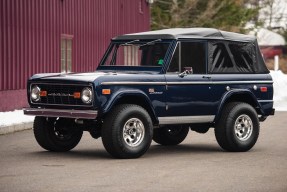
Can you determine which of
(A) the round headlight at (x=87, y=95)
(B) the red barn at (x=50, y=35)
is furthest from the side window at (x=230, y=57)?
(B) the red barn at (x=50, y=35)

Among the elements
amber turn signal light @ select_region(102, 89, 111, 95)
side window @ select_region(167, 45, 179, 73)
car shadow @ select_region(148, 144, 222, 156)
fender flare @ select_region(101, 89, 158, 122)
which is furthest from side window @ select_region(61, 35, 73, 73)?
amber turn signal light @ select_region(102, 89, 111, 95)

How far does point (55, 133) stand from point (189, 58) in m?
2.29

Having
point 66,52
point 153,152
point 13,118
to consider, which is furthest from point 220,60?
point 66,52

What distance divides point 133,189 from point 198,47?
5041 millimetres

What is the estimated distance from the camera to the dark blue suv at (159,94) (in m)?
12.9

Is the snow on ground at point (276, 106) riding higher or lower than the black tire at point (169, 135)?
lower

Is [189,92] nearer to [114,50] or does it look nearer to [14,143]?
[114,50]

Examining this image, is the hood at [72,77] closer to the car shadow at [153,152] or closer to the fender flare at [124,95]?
the fender flare at [124,95]

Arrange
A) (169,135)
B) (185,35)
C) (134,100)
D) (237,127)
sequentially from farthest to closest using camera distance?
(169,135)
(237,127)
(185,35)
(134,100)

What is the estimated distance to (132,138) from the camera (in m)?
13.1

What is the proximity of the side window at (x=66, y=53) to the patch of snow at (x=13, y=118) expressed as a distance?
6.17m

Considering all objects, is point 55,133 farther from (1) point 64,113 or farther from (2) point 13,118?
(2) point 13,118

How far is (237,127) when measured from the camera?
14539mm

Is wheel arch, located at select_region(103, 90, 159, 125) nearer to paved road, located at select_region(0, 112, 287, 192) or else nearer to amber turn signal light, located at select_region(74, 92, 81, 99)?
amber turn signal light, located at select_region(74, 92, 81, 99)
